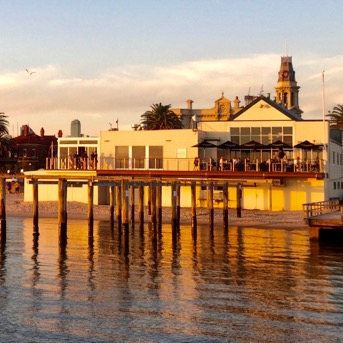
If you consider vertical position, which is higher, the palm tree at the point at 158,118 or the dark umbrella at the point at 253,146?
the palm tree at the point at 158,118

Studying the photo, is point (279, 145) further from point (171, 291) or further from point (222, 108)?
point (222, 108)

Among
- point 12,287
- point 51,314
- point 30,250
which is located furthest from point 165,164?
point 51,314

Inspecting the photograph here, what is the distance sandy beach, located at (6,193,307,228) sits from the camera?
6122 cm

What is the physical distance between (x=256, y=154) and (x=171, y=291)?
3940 centimetres

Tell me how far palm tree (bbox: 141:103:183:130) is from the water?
6169 centimetres

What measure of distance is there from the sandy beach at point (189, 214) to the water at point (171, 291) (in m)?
11.9

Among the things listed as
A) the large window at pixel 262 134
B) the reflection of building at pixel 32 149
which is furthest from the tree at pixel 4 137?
the large window at pixel 262 134

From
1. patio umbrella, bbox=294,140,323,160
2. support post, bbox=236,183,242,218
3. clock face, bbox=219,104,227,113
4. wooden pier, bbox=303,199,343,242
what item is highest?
clock face, bbox=219,104,227,113

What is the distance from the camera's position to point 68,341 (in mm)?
23094

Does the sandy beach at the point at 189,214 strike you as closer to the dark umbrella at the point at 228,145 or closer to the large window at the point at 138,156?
the large window at the point at 138,156

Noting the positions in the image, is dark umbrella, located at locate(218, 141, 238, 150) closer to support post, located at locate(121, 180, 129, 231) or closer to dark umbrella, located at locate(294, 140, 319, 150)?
dark umbrella, located at locate(294, 140, 319, 150)

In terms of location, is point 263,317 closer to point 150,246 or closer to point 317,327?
point 317,327

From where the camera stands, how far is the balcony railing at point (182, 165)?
65.7 m

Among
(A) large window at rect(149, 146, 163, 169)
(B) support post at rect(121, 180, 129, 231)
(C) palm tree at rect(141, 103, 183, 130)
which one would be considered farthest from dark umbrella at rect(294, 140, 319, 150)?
(C) palm tree at rect(141, 103, 183, 130)
